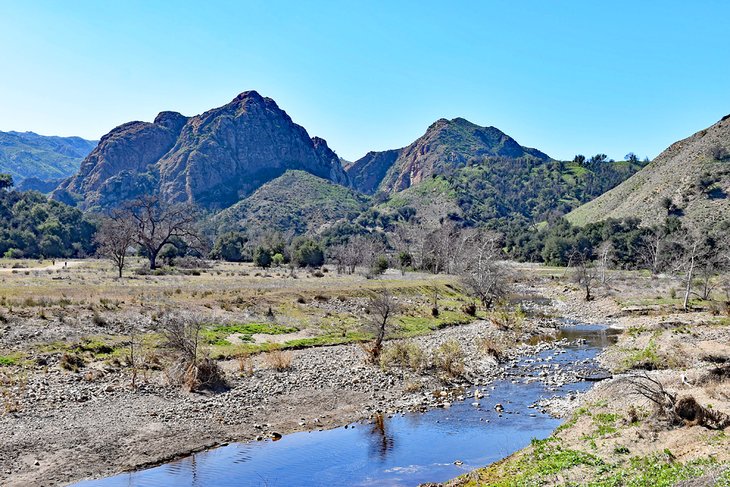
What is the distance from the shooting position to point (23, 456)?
17859mm

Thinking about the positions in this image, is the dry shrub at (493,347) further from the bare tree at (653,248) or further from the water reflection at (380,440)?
the bare tree at (653,248)

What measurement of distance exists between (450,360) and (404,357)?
282 cm

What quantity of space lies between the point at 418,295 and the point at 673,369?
34.3 m

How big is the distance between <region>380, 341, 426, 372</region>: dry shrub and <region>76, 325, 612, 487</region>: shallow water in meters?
5.94

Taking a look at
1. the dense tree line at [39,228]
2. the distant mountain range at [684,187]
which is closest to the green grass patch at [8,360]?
the dense tree line at [39,228]

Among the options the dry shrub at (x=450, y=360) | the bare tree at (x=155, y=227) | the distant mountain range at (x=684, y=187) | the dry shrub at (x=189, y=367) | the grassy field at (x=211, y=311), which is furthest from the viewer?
the distant mountain range at (x=684, y=187)

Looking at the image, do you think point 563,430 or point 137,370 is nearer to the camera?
point 563,430

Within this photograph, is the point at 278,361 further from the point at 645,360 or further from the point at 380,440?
the point at 645,360

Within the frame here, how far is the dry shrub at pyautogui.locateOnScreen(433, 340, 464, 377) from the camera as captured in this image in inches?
1212

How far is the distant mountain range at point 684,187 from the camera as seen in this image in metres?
109

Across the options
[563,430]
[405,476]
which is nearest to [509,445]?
[563,430]

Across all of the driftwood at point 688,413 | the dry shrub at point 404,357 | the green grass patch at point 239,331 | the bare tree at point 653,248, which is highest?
the bare tree at point 653,248

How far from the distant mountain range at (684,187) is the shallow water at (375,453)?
96997 mm

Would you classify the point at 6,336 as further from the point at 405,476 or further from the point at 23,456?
the point at 405,476
